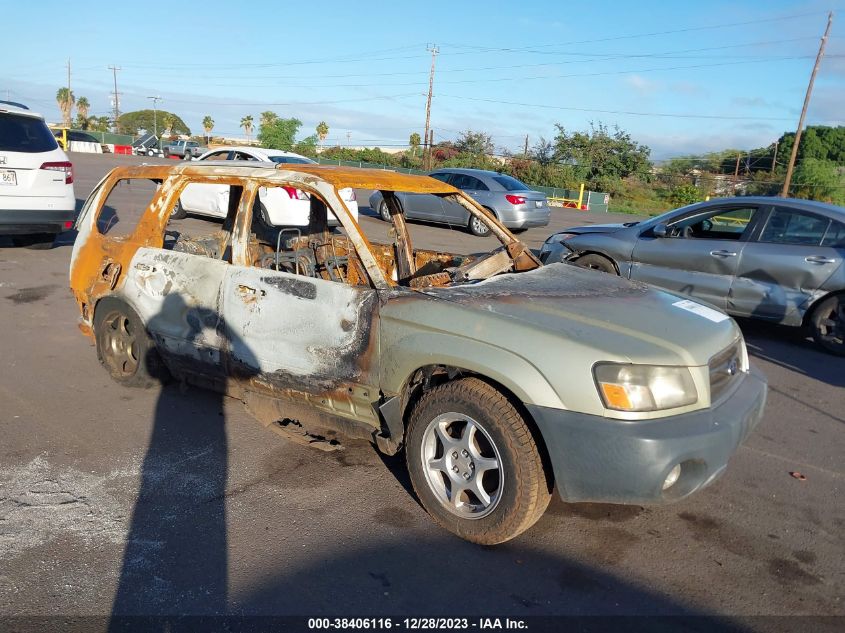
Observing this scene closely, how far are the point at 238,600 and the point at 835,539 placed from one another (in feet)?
9.72

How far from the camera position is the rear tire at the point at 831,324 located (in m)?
6.81

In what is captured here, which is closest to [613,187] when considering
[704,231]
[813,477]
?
[704,231]

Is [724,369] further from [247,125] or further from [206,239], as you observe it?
[247,125]

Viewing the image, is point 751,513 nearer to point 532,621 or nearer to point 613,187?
point 532,621

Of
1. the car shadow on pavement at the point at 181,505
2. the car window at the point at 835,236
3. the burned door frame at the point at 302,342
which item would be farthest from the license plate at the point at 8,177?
the car window at the point at 835,236

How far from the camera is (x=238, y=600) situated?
9.14 feet

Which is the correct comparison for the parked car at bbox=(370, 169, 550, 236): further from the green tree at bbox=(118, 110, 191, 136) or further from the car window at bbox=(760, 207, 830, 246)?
the green tree at bbox=(118, 110, 191, 136)

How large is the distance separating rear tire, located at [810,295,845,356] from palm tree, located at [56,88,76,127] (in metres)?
105

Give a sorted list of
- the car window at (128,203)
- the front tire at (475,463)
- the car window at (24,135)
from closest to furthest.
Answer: the front tire at (475,463)
the car window at (24,135)
the car window at (128,203)

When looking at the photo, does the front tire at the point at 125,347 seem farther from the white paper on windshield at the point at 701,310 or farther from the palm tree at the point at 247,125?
the palm tree at the point at 247,125

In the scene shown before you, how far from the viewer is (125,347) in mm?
4973

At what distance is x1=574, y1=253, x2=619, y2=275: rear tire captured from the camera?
8055 mm

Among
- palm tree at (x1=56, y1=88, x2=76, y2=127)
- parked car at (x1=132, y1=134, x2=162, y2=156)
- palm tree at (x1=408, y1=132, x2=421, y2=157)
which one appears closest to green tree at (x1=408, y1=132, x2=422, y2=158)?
palm tree at (x1=408, y1=132, x2=421, y2=157)

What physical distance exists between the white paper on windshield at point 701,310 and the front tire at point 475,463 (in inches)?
51.9
